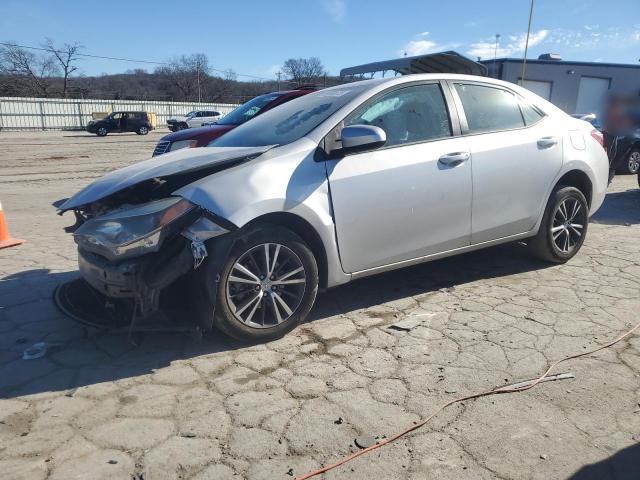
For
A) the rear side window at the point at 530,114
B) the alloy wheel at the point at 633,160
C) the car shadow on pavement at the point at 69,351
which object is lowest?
the car shadow on pavement at the point at 69,351

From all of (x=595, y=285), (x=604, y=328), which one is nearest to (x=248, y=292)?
(x=604, y=328)

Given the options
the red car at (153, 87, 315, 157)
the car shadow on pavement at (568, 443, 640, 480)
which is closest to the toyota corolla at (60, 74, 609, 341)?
the car shadow on pavement at (568, 443, 640, 480)

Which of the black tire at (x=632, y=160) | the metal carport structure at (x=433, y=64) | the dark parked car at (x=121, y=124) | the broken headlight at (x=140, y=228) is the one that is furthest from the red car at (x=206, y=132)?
the dark parked car at (x=121, y=124)

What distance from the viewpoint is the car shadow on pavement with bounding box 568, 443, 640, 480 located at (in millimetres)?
2119

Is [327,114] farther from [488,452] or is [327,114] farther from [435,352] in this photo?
[488,452]

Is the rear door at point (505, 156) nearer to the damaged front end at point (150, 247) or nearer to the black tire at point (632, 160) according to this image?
the damaged front end at point (150, 247)

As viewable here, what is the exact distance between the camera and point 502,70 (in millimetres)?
29438

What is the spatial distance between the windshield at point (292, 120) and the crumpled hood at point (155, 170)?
231mm

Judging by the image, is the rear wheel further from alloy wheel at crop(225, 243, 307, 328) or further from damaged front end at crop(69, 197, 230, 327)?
damaged front end at crop(69, 197, 230, 327)

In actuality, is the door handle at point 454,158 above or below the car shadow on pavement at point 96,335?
above

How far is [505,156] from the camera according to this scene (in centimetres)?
416

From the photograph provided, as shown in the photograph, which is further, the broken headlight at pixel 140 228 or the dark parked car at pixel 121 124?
the dark parked car at pixel 121 124

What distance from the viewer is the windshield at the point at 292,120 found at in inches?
145

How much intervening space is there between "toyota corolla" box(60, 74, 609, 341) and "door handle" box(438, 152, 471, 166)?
0.02m
